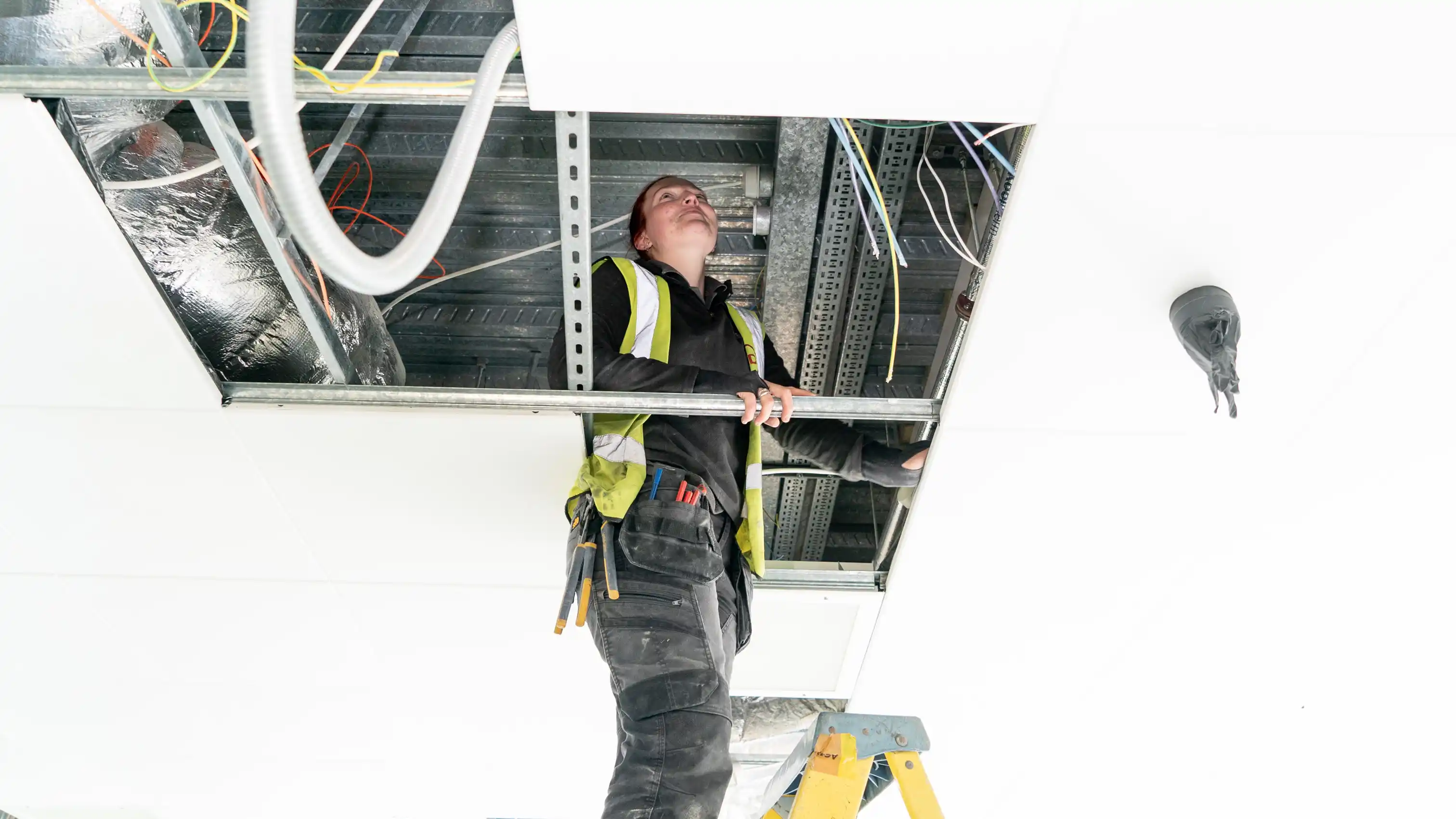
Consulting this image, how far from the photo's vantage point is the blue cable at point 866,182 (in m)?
1.57

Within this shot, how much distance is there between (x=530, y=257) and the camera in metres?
2.35

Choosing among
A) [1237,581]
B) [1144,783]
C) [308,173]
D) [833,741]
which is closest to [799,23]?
[308,173]

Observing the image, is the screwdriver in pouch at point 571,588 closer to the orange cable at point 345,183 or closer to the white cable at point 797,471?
the white cable at point 797,471

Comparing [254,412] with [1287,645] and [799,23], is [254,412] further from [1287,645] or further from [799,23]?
[1287,645]

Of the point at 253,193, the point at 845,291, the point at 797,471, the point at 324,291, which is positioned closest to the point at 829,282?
the point at 845,291

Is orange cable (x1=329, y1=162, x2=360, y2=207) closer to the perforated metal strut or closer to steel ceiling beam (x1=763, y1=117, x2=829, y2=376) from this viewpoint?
steel ceiling beam (x1=763, y1=117, x2=829, y2=376)

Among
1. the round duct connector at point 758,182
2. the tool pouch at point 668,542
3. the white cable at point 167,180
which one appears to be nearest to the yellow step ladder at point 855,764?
the tool pouch at point 668,542

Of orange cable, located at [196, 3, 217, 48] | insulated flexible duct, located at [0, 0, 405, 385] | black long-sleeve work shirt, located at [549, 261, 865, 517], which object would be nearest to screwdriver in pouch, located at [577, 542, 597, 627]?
black long-sleeve work shirt, located at [549, 261, 865, 517]

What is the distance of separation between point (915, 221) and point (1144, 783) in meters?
1.92

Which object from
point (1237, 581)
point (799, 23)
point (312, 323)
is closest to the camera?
point (799, 23)

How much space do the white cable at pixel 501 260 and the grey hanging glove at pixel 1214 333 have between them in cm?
101

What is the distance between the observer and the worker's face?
210 centimetres

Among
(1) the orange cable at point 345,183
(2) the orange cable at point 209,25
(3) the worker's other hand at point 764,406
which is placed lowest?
(3) the worker's other hand at point 764,406

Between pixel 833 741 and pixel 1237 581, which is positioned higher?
pixel 1237 581
